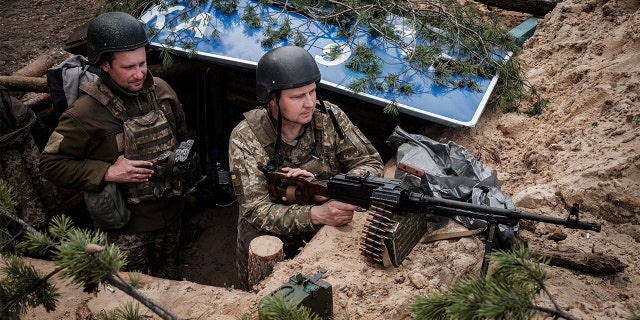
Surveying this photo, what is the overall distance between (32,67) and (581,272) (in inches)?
Result: 238

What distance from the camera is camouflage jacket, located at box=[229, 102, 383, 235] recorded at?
4.32m

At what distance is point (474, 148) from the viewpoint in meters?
5.40

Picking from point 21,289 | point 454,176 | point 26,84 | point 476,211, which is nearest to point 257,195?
point 454,176

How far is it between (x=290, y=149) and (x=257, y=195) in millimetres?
482

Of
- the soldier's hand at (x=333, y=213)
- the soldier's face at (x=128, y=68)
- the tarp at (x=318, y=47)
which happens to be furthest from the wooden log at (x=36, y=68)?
the soldier's hand at (x=333, y=213)

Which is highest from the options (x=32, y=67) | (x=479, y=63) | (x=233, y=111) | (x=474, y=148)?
(x=479, y=63)

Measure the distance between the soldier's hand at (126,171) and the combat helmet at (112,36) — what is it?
0.87 meters

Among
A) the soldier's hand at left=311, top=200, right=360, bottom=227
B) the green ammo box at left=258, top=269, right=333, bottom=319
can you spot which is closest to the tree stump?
the soldier's hand at left=311, top=200, right=360, bottom=227

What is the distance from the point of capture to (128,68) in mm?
4629

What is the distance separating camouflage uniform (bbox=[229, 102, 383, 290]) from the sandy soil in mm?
323

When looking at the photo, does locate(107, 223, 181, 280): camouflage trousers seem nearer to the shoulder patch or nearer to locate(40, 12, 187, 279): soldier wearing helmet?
locate(40, 12, 187, 279): soldier wearing helmet

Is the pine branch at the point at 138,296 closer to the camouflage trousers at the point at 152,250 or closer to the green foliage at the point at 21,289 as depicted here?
the green foliage at the point at 21,289

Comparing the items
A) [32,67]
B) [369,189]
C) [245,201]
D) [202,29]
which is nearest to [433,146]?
[369,189]

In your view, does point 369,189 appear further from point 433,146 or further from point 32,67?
point 32,67
